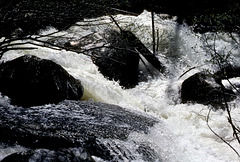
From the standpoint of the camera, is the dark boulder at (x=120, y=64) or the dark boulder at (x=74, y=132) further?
the dark boulder at (x=120, y=64)

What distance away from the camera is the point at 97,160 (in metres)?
2.66

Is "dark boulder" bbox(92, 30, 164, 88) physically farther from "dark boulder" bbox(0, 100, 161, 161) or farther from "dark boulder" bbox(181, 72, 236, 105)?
"dark boulder" bbox(0, 100, 161, 161)

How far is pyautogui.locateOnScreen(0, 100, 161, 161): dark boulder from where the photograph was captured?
2453 millimetres

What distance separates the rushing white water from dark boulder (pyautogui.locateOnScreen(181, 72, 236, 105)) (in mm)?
222

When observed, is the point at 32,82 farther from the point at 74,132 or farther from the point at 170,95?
the point at 170,95

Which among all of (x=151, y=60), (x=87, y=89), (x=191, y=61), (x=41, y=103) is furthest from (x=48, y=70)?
(x=191, y=61)

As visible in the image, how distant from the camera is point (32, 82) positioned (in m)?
4.19

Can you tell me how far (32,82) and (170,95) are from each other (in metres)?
3.85

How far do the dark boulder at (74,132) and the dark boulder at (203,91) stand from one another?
7.01 ft

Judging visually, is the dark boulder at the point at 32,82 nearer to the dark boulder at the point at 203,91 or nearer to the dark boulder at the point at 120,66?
the dark boulder at the point at 120,66

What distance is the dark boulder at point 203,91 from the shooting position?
5.86 meters

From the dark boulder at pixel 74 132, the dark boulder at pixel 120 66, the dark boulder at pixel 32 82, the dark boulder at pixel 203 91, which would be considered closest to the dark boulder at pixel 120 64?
the dark boulder at pixel 120 66

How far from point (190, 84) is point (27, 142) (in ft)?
15.4

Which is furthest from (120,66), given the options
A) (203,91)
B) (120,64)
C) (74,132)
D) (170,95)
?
(74,132)
